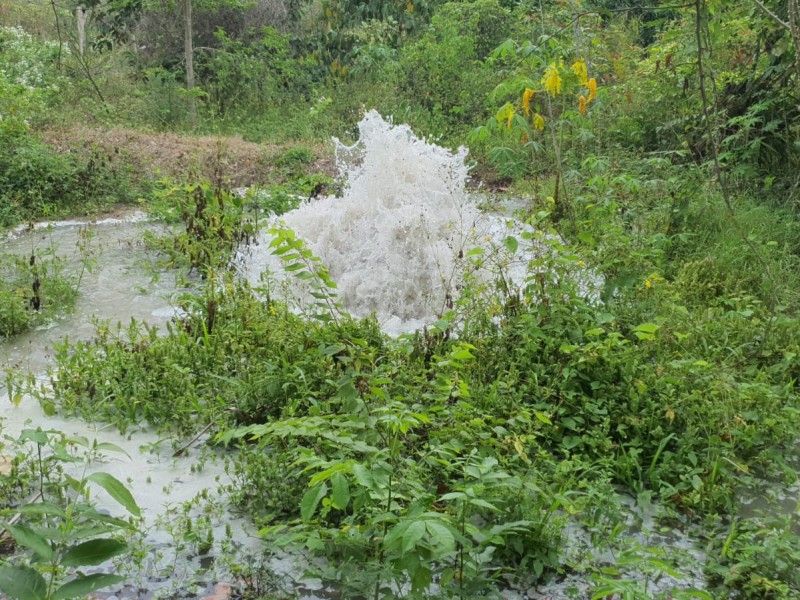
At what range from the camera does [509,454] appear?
3.52 metres

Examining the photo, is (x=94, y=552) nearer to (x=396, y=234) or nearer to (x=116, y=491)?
(x=116, y=491)

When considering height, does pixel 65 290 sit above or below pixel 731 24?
below

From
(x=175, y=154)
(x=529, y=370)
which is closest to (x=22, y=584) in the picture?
(x=529, y=370)

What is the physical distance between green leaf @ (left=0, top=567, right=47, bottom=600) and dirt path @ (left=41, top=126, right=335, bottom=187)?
763cm

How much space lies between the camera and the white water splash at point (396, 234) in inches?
213

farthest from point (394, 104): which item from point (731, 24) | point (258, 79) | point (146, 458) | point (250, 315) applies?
point (146, 458)

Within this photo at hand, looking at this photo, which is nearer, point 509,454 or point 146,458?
point 509,454

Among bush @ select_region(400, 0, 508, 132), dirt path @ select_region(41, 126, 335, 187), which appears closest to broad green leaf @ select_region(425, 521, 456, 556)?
dirt path @ select_region(41, 126, 335, 187)

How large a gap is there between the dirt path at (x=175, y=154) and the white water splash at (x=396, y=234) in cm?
361

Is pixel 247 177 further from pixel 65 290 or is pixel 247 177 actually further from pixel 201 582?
pixel 201 582

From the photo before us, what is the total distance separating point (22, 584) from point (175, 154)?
9170mm

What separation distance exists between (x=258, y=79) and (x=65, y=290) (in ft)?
30.2

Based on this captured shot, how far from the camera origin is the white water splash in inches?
213

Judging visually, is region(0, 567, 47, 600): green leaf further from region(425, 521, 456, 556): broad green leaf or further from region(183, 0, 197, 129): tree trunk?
region(183, 0, 197, 129): tree trunk
